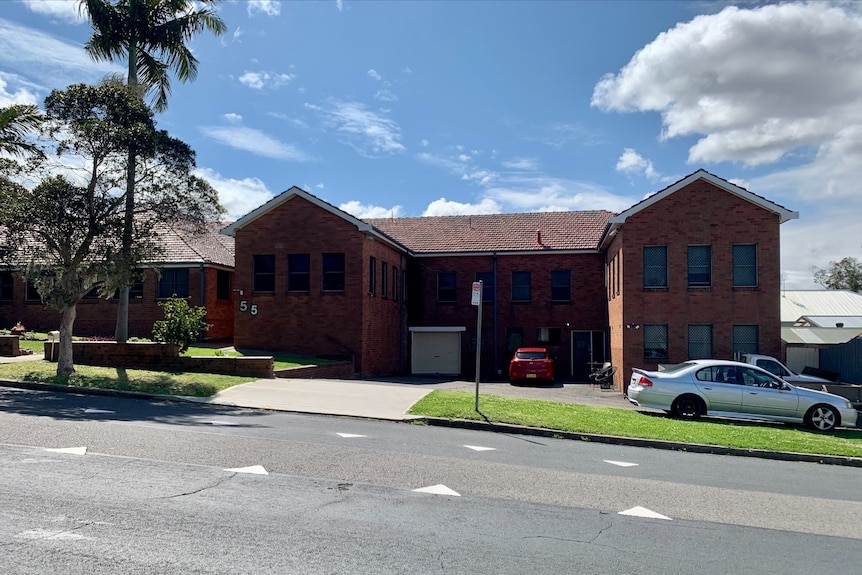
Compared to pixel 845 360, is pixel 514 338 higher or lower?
higher

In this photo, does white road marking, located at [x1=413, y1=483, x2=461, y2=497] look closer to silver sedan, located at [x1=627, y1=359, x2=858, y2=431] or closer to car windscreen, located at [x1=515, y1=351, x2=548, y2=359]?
silver sedan, located at [x1=627, y1=359, x2=858, y2=431]

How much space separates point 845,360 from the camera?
2211cm

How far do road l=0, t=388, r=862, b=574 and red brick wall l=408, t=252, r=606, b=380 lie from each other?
761 inches

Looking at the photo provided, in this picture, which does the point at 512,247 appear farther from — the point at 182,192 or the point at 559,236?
the point at 182,192

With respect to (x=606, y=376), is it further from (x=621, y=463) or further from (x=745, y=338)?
(x=621, y=463)

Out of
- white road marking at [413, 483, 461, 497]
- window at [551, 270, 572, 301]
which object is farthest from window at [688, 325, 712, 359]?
white road marking at [413, 483, 461, 497]

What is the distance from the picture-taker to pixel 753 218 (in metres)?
22.9

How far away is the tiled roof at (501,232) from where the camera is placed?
3152 centimetres

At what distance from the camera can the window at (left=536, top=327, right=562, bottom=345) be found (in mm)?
30812

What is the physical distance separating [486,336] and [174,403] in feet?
62.4

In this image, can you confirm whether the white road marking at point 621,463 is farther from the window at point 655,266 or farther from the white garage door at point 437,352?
the white garage door at point 437,352

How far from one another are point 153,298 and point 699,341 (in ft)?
69.0

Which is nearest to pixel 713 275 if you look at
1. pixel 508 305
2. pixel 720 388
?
pixel 720 388

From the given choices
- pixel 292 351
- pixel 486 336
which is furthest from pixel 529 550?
pixel 486 336
